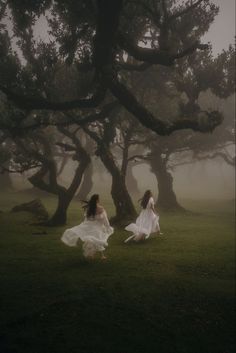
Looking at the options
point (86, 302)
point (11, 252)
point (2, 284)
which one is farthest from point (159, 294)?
point (11, 252)

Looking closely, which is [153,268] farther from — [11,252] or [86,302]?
[11,252]

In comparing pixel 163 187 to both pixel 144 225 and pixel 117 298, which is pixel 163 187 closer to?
pixel 144 225

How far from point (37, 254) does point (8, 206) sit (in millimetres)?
20384

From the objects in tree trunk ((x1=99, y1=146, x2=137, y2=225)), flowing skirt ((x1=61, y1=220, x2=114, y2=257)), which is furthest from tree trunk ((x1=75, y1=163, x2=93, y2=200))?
flowing skirt ((x1=61, y1=220, x2=114, y2=257))

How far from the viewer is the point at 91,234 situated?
16062 mm

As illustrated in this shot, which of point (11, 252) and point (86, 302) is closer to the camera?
point (86, 302)

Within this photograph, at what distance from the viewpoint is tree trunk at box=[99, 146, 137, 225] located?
2716 centimetres

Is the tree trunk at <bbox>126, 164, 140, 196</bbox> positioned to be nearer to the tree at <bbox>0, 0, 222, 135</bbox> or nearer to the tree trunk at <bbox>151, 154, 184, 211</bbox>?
the tree trunk at <bbox>151, 154, 184, 211</bbox>

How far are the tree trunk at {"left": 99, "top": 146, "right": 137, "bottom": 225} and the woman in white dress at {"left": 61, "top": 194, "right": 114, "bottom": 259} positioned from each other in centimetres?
1046

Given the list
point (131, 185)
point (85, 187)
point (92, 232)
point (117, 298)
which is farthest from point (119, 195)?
point (131, 185)

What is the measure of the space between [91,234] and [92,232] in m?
0.10

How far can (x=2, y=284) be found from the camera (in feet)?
40.9

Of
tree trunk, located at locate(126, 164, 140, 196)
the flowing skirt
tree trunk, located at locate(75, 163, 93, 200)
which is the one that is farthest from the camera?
tree trunk, located at locate(126, 164, 140, 196)

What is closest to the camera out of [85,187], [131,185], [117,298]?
[117,298]
